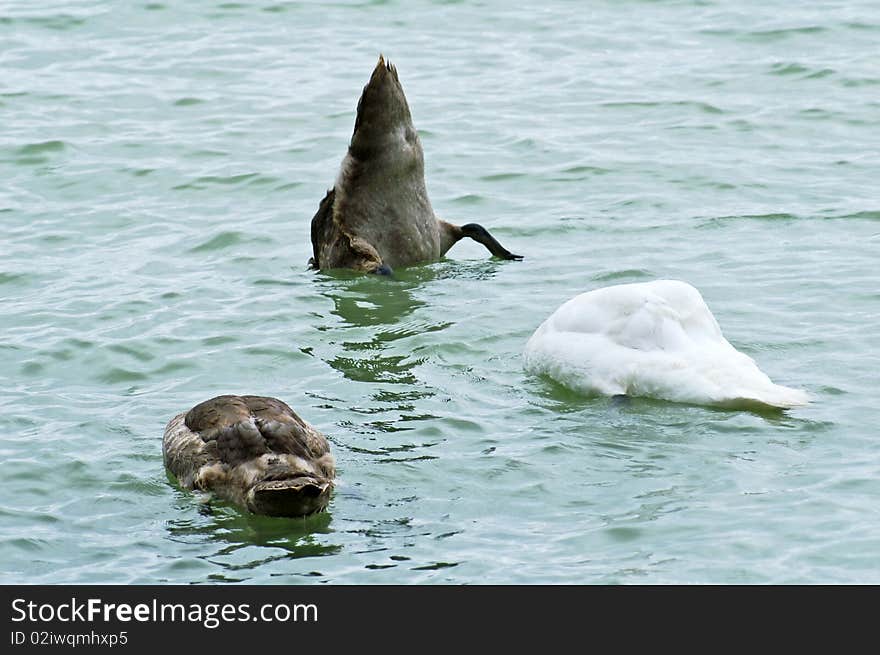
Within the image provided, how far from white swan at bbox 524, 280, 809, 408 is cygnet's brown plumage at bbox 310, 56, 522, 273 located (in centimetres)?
308

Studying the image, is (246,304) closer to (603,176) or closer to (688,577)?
(603,176)

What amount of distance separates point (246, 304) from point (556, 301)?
2.01m

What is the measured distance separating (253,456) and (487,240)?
4.63 meters

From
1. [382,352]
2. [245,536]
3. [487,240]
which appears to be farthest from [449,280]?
[245,536]

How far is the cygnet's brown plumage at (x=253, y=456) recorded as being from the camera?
23.7ft

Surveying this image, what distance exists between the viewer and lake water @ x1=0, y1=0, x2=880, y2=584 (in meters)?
7.21

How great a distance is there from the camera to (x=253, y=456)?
24.8 feet

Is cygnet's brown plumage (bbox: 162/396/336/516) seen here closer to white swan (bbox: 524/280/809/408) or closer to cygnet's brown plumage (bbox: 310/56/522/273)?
white swan (bbox: 524/280/809/408)

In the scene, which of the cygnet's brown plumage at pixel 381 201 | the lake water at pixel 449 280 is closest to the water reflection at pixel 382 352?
the lake water at pixel 449 280

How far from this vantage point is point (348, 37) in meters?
18.5

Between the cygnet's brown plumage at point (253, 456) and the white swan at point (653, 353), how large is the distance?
1.54m

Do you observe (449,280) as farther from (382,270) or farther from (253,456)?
(253,456)
